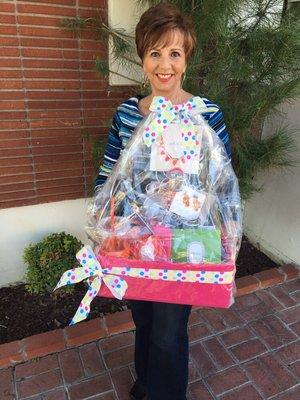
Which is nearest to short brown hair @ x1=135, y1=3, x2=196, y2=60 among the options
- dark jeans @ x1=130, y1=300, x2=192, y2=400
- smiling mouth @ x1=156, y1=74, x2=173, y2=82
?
smiling mouth @ x1=156, y1=74, x2=173, y2=82

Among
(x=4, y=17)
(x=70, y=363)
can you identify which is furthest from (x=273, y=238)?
(x=4, y=17)

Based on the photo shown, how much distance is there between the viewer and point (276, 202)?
343 centimetres

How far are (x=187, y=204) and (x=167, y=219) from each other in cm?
10

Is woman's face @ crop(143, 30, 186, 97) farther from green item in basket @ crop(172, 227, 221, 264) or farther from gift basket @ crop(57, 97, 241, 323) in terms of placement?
green item in basket @ crop(172, 227, 221, 264)

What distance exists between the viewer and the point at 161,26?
1513 millimetres

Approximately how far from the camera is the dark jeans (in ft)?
5.24

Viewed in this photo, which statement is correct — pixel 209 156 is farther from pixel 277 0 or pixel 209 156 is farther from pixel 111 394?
pixel 111 394

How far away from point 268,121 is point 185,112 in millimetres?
1881

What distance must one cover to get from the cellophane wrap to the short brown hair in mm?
250

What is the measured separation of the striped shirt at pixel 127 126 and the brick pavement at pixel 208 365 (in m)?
1.28

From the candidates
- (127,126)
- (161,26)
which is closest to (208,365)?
(127,126)

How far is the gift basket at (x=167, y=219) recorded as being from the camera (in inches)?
56.4

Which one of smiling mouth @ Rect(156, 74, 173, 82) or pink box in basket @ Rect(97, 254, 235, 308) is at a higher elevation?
smiling mouth @ Rect(156, 74, 173, 82)

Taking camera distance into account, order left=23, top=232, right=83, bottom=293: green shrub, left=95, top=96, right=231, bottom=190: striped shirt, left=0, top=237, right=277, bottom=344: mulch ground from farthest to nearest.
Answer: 1. left=23, top=232, right=83, bottom=293: green shrub
2. left=0, top=237, right=277, bottom=344: mulch ground
3. left=95, top=96, right=231, bottom=190: striped shirt
